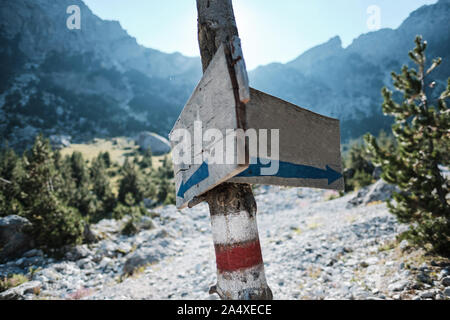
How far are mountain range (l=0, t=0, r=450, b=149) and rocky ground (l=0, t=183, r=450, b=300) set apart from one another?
75.7m

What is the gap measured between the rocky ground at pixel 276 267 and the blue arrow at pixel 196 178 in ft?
6.78

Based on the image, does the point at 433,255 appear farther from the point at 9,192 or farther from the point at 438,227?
the point at 9,192

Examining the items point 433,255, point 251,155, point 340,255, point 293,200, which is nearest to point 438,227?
point 433,255

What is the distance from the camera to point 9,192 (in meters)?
15.2

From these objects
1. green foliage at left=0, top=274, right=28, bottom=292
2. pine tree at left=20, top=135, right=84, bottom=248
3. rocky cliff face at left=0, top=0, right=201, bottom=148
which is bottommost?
green foliage at left=0, top=274, right=28, bottom=292

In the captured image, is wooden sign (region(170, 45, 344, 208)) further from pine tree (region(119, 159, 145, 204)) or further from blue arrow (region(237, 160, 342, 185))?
pine tree (region(119, 159, 145, 204))

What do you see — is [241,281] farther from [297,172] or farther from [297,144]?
[297,144]

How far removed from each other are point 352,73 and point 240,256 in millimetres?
186877

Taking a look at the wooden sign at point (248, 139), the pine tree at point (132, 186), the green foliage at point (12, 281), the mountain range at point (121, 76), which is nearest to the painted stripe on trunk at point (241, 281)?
the wooden sign at point (248, 139)

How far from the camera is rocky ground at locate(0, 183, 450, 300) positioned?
4.50m

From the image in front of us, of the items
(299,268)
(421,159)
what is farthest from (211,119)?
(421,159)

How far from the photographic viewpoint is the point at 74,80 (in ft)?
382

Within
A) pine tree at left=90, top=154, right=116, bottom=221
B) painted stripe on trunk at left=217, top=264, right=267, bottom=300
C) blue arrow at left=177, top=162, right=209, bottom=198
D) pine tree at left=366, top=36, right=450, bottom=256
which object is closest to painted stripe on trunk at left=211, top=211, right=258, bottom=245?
painted stripe on trunk at left=217, top=264, right=267, bottom=300
